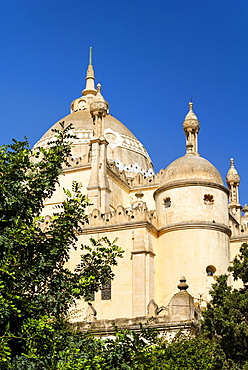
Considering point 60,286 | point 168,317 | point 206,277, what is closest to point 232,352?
point 168,317

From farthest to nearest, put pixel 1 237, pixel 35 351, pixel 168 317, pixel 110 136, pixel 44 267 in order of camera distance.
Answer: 1. pixel 110 136
2. pixel 168 317
3. pixel 44 267
4. pixel 1 237
5. pixel 35 351

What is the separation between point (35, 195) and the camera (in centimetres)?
1337

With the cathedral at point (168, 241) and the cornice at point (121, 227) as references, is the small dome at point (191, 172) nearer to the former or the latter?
the cathedral at point (168, 241)

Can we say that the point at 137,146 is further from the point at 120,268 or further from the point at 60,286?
the point at 60,286

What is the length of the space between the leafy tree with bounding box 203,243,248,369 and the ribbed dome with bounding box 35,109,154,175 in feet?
71.7

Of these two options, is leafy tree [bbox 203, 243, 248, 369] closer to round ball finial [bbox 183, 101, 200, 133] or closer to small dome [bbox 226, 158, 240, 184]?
round ball finial [bbox 183, 101, 200, 133]

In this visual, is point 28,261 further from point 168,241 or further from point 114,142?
point 114,142

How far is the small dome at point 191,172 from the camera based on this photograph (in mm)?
29891

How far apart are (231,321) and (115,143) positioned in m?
26.5

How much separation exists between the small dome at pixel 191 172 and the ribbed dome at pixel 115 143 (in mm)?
12588

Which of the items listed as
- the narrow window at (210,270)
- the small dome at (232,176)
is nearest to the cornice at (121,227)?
the narrow window at (210,270)

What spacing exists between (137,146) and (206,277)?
2112 cm

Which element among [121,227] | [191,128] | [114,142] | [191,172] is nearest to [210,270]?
[121,227]

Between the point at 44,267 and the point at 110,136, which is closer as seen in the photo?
the point at 44,267
